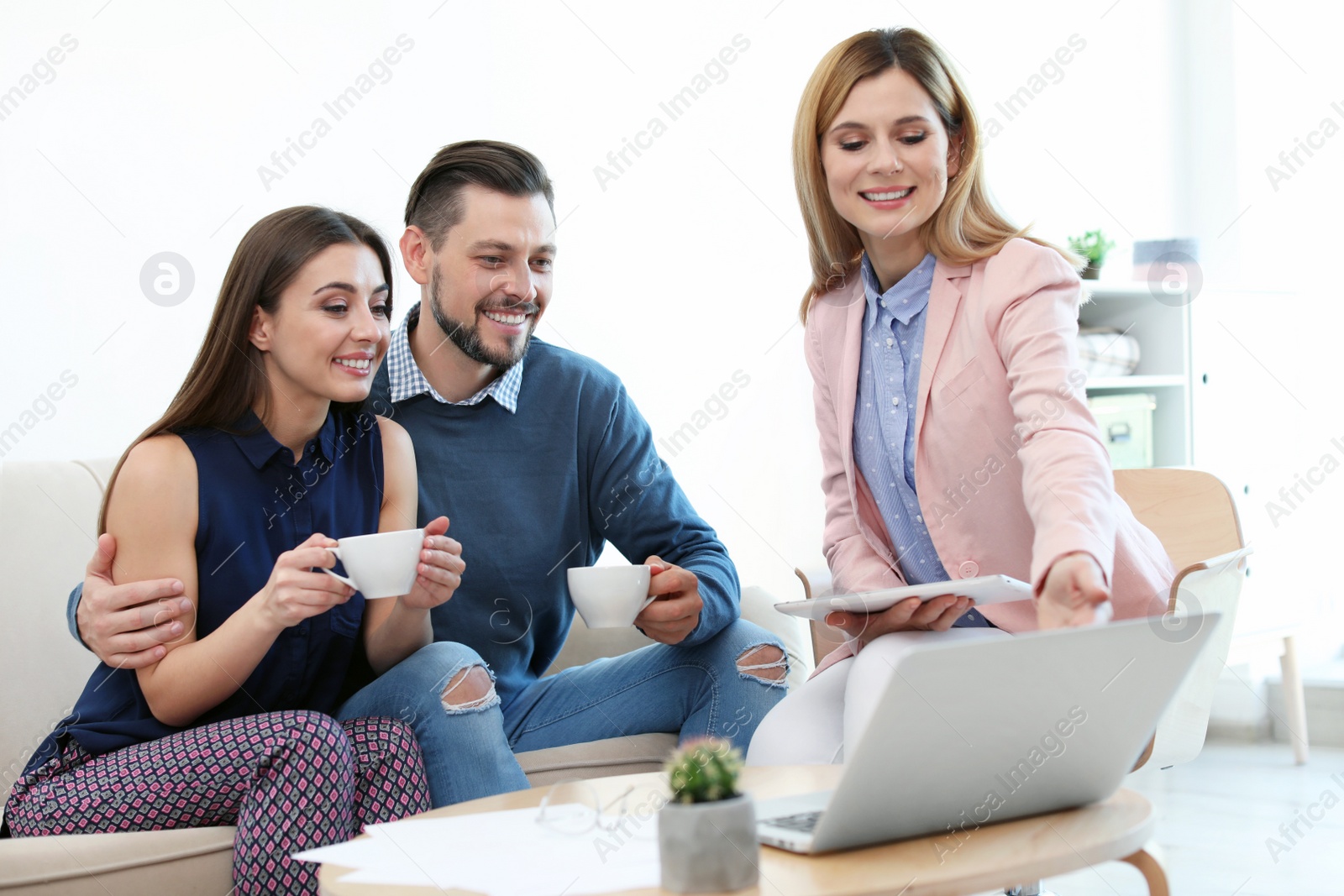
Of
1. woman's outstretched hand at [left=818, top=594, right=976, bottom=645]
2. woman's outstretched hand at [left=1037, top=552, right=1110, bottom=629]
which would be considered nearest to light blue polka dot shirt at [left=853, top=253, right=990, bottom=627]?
woman's outstretched hand at [left=818, top=594, right=976, bottom=645]

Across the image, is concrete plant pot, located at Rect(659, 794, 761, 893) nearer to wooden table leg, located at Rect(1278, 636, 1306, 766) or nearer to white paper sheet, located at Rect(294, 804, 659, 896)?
white paper sheet, located at Rect(294, 804, 659, 896)

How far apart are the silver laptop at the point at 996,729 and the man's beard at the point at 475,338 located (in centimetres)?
108

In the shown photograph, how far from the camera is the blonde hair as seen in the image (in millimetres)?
1548

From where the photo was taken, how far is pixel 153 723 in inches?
55.9

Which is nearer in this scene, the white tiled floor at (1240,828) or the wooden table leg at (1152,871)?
the wooden table leg at (1152,871)

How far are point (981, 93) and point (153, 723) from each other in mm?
3295

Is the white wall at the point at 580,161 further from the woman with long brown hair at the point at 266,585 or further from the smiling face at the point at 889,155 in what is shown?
the smiling face at the point at 889,155

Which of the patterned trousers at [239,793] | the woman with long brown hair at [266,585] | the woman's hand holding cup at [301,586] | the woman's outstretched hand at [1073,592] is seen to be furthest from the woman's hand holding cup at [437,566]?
the woman's outstretched hand at [1073,592]

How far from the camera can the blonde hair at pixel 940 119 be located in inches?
60.9

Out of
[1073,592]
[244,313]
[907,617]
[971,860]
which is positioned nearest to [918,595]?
[907,617]

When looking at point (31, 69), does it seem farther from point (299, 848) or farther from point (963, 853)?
point (963, 853)

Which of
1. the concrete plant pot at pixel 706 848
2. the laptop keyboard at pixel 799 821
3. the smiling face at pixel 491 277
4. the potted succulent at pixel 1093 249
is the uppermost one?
the potted succulent at pixel 1093 249

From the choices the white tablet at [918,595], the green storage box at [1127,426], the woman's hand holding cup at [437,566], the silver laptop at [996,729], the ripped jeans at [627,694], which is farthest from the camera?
the green storage box at [1127,426]

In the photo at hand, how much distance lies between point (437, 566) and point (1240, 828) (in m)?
2.12
